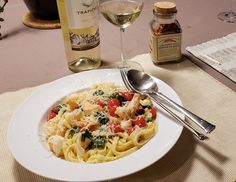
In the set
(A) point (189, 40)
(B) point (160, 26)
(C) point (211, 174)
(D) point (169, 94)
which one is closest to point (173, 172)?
(C) point (211, 174)

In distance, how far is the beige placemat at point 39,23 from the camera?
1233mm

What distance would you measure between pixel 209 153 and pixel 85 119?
0.25 m

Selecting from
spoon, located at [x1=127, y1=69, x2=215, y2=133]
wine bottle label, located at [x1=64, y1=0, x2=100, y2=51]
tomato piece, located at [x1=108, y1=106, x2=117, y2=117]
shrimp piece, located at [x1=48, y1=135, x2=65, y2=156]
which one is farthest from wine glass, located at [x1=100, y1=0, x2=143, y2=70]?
shrimp piece, located at [x1=48, y1=135, x2=65, y2=156]

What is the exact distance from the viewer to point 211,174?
630 millimetres

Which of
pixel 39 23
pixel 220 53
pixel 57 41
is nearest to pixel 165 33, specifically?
pixel 220 53

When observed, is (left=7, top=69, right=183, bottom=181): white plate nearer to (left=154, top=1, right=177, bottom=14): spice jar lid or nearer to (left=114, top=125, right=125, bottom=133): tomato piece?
(left=114, top=125, right=125, bottom=133): tomato piece

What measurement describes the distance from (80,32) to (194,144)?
423mm

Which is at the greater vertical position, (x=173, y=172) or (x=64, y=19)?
(x=64, y=19)

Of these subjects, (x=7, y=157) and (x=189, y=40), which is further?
(x=189, y=40)

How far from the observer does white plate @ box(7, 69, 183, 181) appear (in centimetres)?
59

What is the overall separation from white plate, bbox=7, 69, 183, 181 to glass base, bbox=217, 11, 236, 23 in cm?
51

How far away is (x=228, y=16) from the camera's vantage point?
47.3 inches

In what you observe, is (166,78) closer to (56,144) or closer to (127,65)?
(127,65)

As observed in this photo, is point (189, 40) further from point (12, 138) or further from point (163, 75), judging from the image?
point (12, 138)
